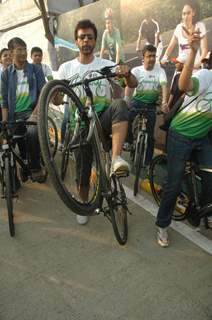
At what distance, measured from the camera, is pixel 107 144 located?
2.97 m

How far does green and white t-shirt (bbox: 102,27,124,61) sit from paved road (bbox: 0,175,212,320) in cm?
444

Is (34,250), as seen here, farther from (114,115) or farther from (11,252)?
(114,115)

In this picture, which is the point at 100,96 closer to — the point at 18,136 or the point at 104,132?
the point at 104,132

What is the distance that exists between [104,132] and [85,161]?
1.12 feet

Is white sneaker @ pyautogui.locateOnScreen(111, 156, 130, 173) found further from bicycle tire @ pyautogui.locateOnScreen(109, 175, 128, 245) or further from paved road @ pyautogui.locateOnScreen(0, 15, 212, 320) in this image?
paved road @ pyautogui.locateOnScreen(0, 15, 212, 320)

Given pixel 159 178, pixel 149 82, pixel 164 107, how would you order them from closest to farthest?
1. pixel 159 178
2. pixel 164 107
3. pixel 149 82

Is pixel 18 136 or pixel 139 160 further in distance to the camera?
pixel 139 160

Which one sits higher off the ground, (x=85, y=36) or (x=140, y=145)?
(x=85, y=36)

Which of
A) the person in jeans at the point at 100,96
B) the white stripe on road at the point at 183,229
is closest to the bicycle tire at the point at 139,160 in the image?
the white stripe on road at the point at 183,229

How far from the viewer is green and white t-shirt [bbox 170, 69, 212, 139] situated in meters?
2.59

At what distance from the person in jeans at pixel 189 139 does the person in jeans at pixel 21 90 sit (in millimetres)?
1742

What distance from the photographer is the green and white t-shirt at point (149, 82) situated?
473 cm

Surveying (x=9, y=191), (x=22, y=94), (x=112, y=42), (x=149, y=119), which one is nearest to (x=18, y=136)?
(x=22, y=94)

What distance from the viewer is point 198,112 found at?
273 centimetres
